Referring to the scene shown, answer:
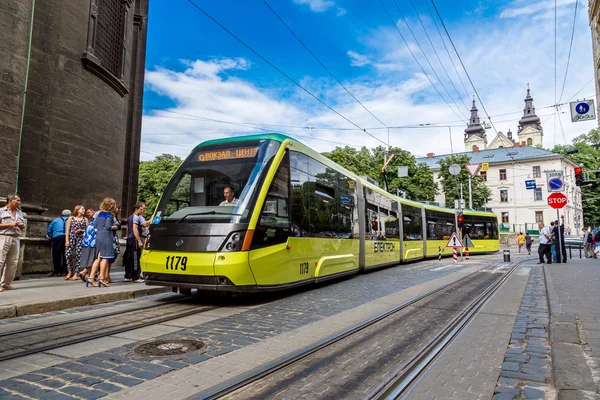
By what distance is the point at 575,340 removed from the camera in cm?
452

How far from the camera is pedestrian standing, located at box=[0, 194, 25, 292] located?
7113 mm

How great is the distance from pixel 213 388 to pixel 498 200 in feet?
240

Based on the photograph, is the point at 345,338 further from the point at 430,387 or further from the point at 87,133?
the point at 87,133

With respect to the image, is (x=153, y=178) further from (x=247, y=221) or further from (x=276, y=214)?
(x=247, y=221)

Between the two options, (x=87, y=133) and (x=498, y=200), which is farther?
(x=498, y=200)

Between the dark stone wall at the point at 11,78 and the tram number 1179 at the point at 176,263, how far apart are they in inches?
208

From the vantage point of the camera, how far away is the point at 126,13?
1562cm

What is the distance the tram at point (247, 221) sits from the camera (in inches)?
256

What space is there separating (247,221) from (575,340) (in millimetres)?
4566

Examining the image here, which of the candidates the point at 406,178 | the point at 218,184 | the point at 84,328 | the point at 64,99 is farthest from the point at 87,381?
the point at 406,178

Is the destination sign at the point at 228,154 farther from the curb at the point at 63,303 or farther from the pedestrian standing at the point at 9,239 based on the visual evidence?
the pedestrian standing at the point at 9,239

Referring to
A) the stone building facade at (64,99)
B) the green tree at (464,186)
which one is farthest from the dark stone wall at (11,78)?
the green tree at (464,186)

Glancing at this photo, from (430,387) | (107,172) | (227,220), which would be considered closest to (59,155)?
(107,172)

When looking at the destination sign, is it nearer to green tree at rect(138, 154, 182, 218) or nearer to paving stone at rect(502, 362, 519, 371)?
paving stone at rect(502, 362, 519, 371)
